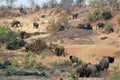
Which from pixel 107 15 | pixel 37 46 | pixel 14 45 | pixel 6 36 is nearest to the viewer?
pixel 37 46

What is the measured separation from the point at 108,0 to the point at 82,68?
103 feet

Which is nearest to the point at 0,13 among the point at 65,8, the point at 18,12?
the point at 18,12

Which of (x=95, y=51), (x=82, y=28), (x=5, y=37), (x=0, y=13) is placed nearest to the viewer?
(x=95, y=51)

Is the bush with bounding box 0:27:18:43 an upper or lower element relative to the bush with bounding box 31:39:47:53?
upper

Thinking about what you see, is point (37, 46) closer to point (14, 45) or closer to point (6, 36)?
point (14, 45)

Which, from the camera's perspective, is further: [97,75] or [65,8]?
[65,8]

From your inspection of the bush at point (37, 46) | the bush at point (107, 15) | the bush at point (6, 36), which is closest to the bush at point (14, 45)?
the bush at point (6, 36)

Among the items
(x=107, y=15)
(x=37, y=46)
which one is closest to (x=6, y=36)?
(x=37, y=46)

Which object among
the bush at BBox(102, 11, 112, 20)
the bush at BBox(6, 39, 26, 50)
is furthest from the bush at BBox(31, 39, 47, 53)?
the bush at BBox(102, 11, 112, 20)

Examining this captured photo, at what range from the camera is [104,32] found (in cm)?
3216

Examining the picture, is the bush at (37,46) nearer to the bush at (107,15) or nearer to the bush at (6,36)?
the bush at (6,36)

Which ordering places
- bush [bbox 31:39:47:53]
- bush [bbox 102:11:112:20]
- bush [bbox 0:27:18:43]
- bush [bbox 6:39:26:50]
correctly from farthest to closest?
bush [bbox 102:11:112:20] < bush [bbox 0:27:18:43] < bush [bbox 6:39:26:50] < bush [bbox 31:39:47:53]

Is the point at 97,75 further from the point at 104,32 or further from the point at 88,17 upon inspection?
the point at 88,17

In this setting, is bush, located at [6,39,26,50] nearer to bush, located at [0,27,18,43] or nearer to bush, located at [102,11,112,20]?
bush, located at [0,27,18,43]
